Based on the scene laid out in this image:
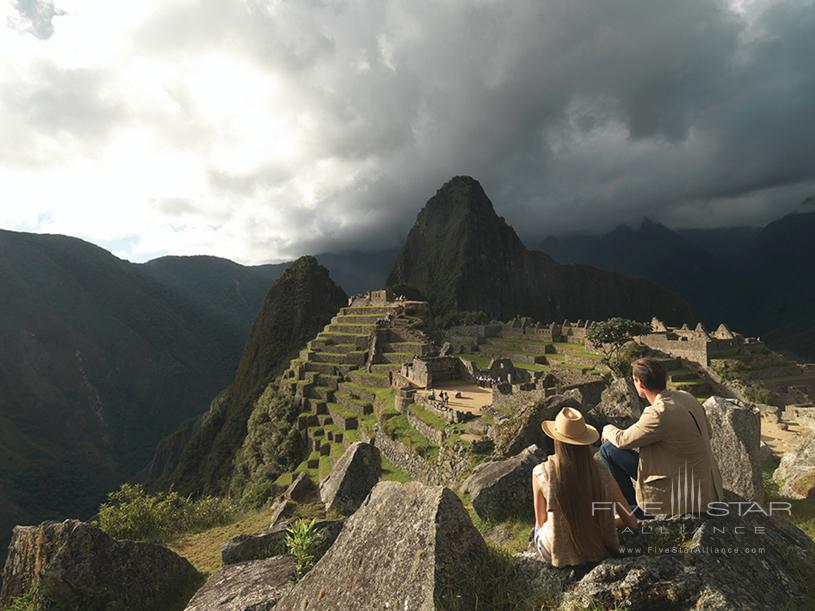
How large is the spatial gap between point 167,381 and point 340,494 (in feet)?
593

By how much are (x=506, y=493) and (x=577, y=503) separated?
477 cm

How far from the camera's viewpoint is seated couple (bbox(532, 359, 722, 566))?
135 inches

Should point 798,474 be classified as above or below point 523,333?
below

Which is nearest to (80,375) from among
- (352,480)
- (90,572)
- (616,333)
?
(616,333)

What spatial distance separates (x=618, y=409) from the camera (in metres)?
11.6

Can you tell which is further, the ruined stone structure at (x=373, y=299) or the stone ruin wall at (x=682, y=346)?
the ruined stone structure at (x=373, y=299)

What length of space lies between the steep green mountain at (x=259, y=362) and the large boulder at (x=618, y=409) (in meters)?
59.2

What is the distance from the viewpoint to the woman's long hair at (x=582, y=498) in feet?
11.2

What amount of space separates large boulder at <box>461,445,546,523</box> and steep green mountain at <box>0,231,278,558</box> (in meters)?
100

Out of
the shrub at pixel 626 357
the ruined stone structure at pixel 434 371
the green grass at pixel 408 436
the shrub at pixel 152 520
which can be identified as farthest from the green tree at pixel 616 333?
the shrub at pixel 152 520

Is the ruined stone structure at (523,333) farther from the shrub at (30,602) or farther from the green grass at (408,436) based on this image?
the shrub at (30,602)

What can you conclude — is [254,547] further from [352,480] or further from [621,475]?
[621,475]

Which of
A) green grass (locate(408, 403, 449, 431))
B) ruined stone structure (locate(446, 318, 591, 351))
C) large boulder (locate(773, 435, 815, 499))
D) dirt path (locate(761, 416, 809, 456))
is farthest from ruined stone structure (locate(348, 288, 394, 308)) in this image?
large boulder (locate(773, 435, 815, 499))

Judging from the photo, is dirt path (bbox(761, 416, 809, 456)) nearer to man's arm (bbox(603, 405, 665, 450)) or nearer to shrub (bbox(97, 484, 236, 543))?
man's arm (bbox(603, 405, 665, 450))
